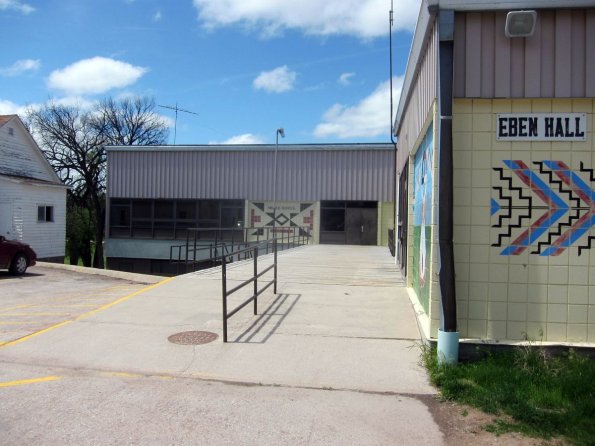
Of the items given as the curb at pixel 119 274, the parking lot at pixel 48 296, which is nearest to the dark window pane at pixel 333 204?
the curb at pixel 119 274

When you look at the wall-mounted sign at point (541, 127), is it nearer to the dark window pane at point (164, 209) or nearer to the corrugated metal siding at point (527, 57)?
the corrugated metal siding at point (527, 57)

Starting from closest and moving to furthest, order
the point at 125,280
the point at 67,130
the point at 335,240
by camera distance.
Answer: the point at 125,280 < the point at 335,240 < the point at 67,130

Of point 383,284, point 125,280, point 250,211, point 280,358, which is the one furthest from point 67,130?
point 280,358

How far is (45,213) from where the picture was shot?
24.7 meters

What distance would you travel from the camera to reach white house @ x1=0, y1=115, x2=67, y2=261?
22328 millimetres

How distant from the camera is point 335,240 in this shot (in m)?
28.7

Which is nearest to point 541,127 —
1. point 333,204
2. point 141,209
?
point 333,204

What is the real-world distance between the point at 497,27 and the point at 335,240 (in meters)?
23.2

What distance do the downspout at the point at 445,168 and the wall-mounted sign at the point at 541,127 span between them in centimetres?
68

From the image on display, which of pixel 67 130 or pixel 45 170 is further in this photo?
pixel 67 130

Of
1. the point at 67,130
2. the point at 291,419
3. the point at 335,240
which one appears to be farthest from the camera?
the point at 67,130

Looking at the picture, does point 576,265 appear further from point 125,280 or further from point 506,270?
point 125,280

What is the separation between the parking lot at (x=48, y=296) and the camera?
7816 millimetres

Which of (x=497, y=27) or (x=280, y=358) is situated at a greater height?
(x=497, y=27)
